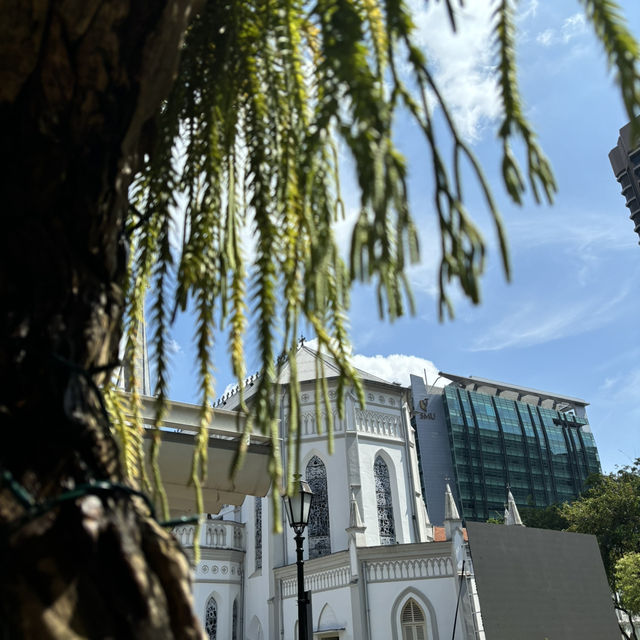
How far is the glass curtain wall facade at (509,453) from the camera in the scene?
52.7 meters

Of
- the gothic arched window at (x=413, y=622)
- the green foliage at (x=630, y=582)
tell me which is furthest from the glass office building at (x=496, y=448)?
the gothic arched window at (x=413, y=622)

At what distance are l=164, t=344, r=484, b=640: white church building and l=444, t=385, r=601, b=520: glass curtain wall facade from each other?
98.7ft

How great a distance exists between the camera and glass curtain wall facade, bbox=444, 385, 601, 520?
2074 inches

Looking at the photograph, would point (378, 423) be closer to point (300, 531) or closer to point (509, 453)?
point (300, 531)

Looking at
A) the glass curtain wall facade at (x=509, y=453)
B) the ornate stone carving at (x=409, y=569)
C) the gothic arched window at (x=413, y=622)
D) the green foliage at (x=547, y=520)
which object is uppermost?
the glass curtain wall facade at (x=509, y=453)

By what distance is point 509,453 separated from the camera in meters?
55.9

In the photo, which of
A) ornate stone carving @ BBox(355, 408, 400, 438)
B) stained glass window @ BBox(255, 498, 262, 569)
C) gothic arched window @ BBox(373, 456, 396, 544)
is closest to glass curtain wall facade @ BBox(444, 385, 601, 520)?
ornate stone carving @ BBox(355, 408, 400, 438)

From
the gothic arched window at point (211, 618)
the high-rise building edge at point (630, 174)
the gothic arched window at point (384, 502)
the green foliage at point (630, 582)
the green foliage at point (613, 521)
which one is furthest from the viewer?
the high-rise building edge at point (630, 174)

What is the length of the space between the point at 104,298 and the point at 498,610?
34.8 feet

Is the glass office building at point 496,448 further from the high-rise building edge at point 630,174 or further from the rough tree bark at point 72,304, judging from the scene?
the rough tree bark at point 72,304

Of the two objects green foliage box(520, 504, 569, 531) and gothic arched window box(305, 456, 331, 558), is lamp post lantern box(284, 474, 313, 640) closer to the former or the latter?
gothic arched window box(305, 456, 331, 558)

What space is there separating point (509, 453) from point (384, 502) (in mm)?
36806

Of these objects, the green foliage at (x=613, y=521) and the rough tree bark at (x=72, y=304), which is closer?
the rough tree bark at (x=72, y=304)

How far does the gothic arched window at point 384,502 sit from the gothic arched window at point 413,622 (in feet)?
11.6
